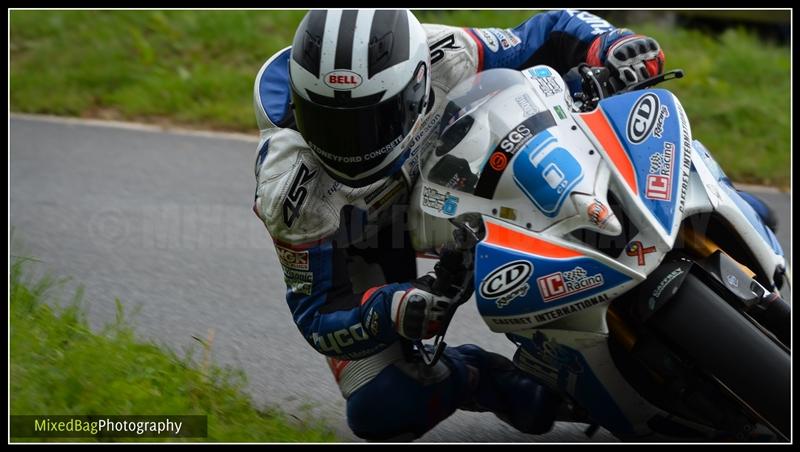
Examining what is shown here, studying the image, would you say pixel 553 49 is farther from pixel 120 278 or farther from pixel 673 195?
pixel 120 278

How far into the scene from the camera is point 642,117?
312cm

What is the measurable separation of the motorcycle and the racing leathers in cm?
26

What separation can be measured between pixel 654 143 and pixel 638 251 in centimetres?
34

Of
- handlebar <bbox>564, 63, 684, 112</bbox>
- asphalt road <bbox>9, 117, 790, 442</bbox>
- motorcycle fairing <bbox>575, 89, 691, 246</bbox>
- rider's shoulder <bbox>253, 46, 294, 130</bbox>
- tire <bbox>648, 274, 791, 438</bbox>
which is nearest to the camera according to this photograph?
tire <bbox>648, 274, 791, 438</bbox>

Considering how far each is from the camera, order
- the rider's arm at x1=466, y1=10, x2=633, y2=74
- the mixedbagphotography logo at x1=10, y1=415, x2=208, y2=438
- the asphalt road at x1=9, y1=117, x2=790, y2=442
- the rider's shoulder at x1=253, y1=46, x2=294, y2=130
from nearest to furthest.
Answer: the mixedbagphotography logo at x1=10, y1=415, x2=208, y2=438 < the rider's shoulder at x1=253, y1=46, x2=294, y2=130 < the rider's arm at x1=466, y1=10, x2=633, y2=74 < the asphalt road at x1=9, y1=117, x2=790, y2=442

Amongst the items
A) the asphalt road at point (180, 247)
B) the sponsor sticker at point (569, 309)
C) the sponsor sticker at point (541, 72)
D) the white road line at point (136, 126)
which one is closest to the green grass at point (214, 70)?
the white road line at point (136, 126)

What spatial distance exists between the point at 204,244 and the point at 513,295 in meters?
3.15

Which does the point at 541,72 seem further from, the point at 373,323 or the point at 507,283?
the point at 373,323

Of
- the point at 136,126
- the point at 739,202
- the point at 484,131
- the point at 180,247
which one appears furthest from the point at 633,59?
the point at 136,126

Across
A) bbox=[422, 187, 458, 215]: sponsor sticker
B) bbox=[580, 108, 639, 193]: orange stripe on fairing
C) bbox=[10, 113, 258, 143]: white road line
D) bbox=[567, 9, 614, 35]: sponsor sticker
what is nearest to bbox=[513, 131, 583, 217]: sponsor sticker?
bbox=[580, 108, 639, 193]: orange stripe on fairing

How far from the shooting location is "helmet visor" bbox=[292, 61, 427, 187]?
10.2ft

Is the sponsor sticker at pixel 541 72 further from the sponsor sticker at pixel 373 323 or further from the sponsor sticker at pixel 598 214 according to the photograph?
the sponsor sticker at pixel 373 323

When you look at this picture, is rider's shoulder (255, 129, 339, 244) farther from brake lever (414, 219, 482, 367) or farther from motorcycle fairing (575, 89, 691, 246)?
motorcycle fairing (575, 89, 691, 246)
